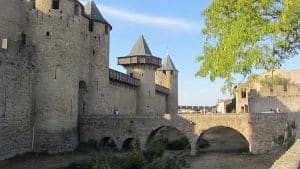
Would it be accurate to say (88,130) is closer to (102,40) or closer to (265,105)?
(102,40)

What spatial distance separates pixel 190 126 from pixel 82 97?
306 inches

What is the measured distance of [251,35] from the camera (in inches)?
430

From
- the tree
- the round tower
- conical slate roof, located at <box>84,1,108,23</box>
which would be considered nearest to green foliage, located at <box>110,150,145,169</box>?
the tree

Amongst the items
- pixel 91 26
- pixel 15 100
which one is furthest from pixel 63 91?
pixel 91 26

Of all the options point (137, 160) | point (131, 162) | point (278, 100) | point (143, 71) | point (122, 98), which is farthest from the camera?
point (143, 71)

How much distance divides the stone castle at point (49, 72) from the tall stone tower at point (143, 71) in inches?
321

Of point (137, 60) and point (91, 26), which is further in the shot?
point (137, 60)

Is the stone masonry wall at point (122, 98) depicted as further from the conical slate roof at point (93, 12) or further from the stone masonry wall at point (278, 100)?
the stone masonry wall at point (278, 100)

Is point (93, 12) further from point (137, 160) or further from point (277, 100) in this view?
point (137, 160)

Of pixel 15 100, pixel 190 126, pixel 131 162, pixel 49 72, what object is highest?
pixel 49 72

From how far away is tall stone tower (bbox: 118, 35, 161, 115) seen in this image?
3803 cm

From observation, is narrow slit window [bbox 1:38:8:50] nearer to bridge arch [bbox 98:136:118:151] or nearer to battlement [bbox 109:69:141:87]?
bridge arch [bbox 98:136:118:151]

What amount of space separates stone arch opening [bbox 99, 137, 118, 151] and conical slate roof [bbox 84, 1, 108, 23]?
8.62 m

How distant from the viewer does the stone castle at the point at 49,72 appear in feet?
68.1
